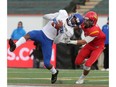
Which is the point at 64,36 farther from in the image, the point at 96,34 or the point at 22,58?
the point at 22,58

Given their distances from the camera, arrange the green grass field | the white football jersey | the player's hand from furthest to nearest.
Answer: the green grass field
the player's hand
the white football jersey

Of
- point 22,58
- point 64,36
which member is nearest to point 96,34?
point 64,36

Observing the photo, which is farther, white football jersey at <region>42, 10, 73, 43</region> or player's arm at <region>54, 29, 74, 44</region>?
white football jersey at <region>42, 10, 73, 43</region>

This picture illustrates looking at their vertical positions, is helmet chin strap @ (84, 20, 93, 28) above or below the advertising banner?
above

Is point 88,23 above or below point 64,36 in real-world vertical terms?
above

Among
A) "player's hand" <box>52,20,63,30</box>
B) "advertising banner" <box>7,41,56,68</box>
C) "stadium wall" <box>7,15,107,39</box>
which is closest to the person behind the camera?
"player's hand" <box>52,20,63,30</box>


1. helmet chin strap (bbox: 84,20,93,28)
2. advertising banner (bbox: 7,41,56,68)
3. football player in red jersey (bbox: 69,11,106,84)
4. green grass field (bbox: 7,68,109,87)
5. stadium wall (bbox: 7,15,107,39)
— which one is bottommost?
green grass field (bbox: 7,68,109,87)

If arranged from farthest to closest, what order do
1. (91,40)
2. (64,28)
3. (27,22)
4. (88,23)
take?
(27,22)
(91,40)
(88,23)
(64,28)

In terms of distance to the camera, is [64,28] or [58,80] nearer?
[64,28]

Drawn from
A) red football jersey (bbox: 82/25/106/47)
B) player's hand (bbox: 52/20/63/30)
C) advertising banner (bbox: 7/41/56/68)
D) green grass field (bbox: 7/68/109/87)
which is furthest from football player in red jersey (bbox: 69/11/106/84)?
advertising banner (bbox: 7/41/56/68)

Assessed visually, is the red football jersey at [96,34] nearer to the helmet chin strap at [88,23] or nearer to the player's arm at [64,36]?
the helmet chin strap at [88,23]

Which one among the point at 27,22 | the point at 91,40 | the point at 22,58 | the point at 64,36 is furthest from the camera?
the point at 27,22

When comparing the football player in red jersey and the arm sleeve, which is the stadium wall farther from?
the arm sleeve
